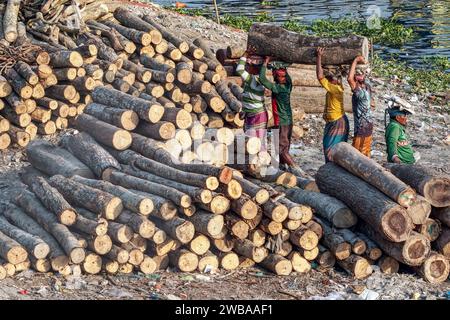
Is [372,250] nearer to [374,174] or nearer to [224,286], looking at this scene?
[374,174]

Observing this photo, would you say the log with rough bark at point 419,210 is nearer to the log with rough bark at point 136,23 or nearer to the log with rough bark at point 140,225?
the log with rough bark at point 140,225

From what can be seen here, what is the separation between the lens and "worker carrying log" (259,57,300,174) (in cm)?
1279

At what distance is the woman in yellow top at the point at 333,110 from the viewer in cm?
1220

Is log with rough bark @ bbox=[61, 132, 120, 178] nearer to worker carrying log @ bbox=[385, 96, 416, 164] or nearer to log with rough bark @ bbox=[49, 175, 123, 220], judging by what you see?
log with rough bark @ bbox=[49, 175, 123, 220]

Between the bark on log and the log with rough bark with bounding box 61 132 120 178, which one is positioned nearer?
the log with rough bark with bounding box 61 132 120 178

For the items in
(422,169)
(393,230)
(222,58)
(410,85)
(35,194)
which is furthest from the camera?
(410,85)

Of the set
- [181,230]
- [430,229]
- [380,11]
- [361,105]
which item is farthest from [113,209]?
[380,11]

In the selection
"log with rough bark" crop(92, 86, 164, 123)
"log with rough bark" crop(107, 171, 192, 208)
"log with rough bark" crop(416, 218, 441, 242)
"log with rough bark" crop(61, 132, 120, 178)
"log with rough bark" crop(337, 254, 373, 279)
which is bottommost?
"log with rough bark" crop(337, 254, 373, 279)

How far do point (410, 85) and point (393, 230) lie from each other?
37.8 ft

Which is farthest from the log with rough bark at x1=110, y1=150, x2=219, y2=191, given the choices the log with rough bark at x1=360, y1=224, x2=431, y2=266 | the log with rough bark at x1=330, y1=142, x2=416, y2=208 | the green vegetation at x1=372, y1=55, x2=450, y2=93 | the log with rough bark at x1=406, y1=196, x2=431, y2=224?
the green vegetation at x1=372, y1=55, x2=450, y2=93

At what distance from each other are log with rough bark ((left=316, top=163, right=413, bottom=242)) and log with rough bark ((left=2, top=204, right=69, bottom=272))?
145 inches

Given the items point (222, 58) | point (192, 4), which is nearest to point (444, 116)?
point (222, 58)
